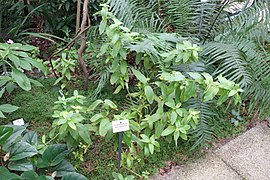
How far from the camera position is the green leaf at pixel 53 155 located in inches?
66.8

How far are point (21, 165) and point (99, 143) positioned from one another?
22.2 inches

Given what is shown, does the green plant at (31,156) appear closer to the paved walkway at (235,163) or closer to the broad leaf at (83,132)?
the broad leaf at (83,132)

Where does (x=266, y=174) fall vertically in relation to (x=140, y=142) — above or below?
below

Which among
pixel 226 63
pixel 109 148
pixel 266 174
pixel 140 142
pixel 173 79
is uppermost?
pixel 173 79

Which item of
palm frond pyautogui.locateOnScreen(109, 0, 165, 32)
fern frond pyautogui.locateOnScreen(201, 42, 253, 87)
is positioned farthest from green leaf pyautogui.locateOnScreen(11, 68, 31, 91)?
fern frond pyautogui.locateOnScreen(201, 42, 253, 87)

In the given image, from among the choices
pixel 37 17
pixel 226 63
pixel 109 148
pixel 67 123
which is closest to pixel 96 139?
pixel 109 148

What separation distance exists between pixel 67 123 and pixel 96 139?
1.69ft

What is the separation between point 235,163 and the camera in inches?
85.1

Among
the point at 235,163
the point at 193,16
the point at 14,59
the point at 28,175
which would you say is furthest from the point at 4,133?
the point at 193,16

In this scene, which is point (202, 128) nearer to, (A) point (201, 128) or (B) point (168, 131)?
(A) point (201, 128)

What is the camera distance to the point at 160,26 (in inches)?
109

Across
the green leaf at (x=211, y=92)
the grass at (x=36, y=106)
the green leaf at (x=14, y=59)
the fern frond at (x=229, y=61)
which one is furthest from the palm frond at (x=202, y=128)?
the green leaf at (x=14, y=59)

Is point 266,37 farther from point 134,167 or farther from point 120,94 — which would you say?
point 134,167

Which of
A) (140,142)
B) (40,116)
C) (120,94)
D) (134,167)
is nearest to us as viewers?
(140,142)
